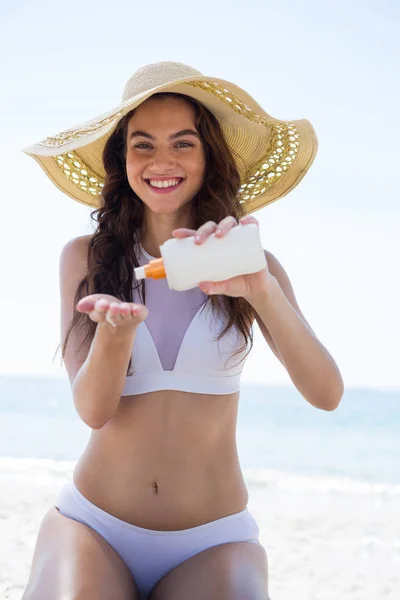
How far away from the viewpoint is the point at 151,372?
8.73 feet

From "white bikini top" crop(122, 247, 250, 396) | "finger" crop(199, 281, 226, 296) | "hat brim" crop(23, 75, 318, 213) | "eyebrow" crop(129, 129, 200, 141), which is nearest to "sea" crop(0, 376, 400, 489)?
"hat brim" crop(23, 75, 318, 213)

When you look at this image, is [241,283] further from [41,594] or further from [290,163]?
[290,163]

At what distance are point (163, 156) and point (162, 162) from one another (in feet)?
0.11

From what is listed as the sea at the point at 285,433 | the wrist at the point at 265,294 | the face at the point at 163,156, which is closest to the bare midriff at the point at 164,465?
the wrist at the point at 265,294

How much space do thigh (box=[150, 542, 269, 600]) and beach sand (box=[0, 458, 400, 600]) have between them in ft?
8.25

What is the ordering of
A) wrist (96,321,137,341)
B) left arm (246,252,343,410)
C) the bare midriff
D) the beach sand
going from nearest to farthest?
wrist (96,321,137,341) → left arm (246,252,343,410) → the bare midriff → the beach sand

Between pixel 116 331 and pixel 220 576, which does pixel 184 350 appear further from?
pixel 220 576

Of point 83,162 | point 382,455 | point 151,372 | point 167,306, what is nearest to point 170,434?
point 151,372

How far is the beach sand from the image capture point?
17.5ft

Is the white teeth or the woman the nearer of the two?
the woman

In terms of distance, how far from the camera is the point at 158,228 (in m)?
3.03

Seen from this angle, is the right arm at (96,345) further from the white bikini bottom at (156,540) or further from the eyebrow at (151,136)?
the eyebrow at (151,136)

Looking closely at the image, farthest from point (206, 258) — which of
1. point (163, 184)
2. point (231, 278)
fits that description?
point (163, 184)

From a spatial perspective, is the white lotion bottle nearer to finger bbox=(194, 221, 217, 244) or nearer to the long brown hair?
finger bbox=(194, 221, 217, 244)
